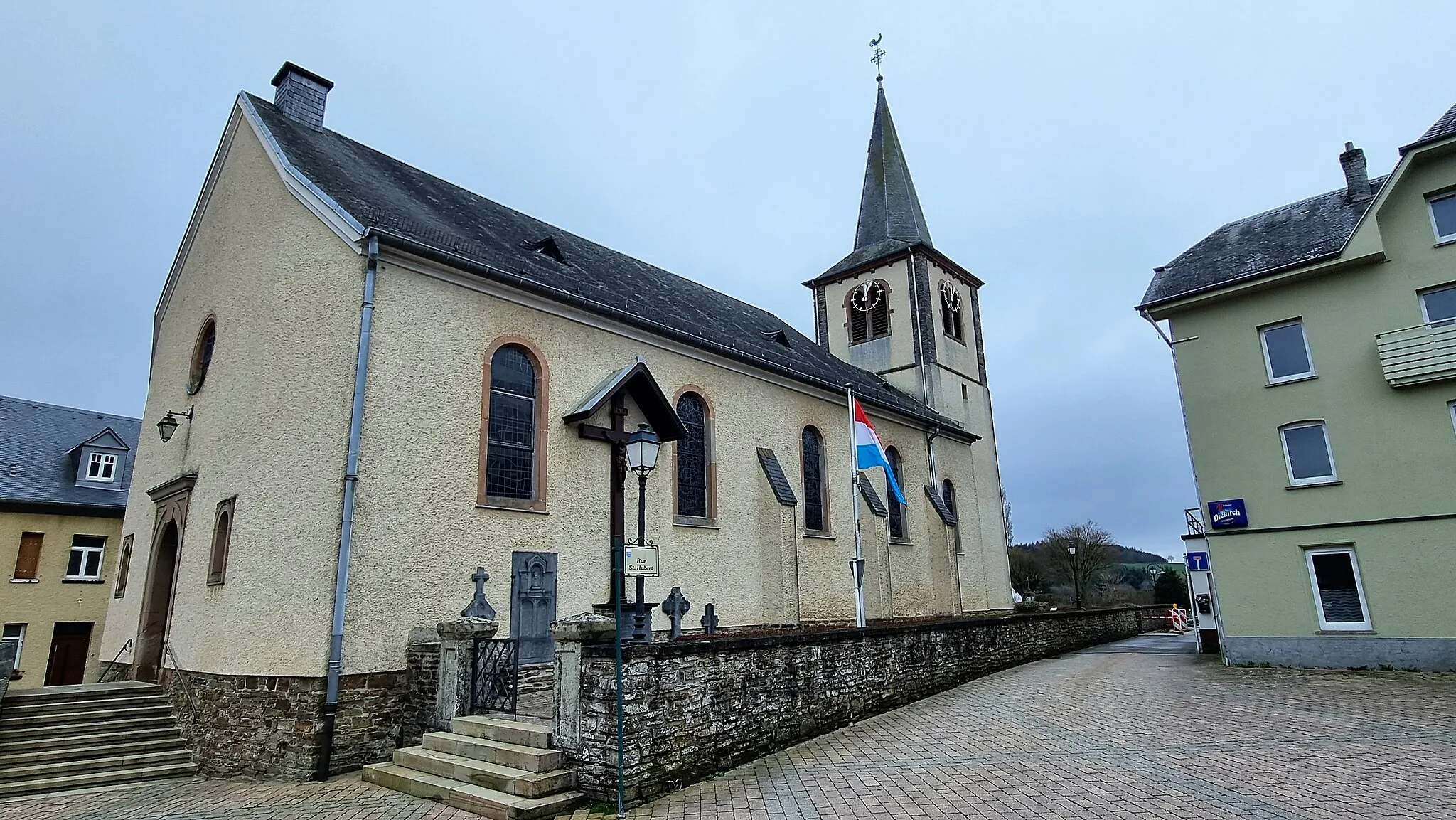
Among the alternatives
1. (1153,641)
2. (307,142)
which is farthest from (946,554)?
(307,142)

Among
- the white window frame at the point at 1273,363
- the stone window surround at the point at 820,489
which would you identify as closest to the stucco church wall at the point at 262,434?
the stone window surround at the point at 820,489

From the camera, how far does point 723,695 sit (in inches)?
318

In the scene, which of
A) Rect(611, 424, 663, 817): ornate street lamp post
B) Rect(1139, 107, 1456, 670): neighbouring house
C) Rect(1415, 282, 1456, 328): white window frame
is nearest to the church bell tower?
Rect(1139, 107, 1456, 670): neighbouring house

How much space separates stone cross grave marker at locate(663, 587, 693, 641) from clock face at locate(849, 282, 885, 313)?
56.3ft

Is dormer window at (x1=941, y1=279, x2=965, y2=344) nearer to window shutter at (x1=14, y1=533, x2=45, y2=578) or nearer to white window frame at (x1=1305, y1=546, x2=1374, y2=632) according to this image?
white window frame at (x1=1305, y1=546, x2=1374, y2=632)

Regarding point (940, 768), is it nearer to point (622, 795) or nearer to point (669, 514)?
point (622, 795)

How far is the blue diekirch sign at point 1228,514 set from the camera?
14.9m

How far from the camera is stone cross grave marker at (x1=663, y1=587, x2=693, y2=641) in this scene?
1174cm

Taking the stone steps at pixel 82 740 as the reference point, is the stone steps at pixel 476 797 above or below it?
below

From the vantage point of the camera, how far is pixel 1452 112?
1476cm

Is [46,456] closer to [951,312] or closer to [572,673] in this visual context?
[572,673]

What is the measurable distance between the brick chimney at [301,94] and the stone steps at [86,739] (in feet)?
33.3

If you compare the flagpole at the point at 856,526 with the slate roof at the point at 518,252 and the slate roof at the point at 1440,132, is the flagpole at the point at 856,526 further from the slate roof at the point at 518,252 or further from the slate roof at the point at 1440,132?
the slate roof at the point at 1440,132

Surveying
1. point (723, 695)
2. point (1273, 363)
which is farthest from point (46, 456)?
point (1273, 363)
